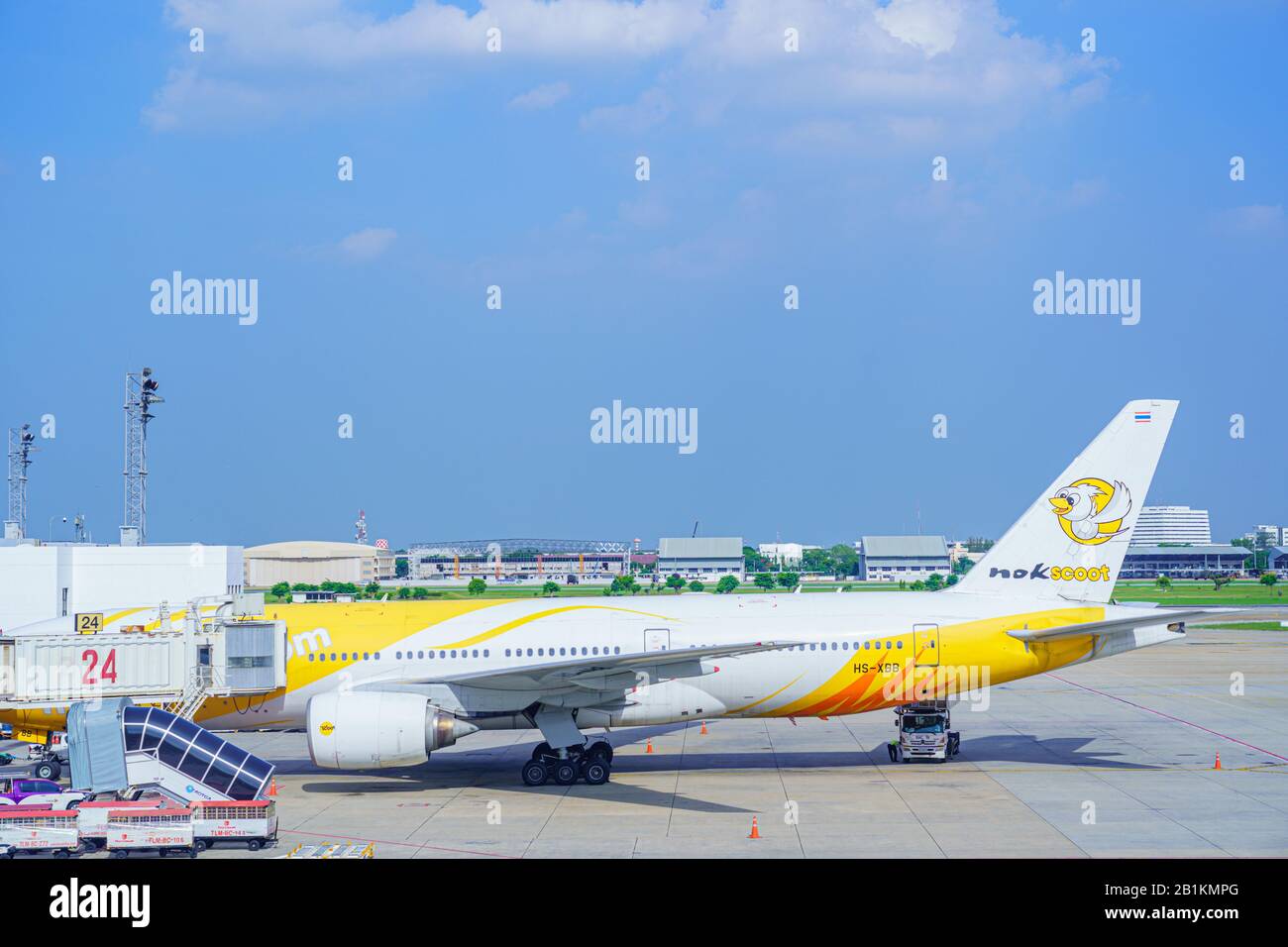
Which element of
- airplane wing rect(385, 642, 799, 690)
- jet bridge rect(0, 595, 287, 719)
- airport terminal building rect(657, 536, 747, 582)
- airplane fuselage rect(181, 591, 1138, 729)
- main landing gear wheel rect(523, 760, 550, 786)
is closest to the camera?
airplane wing rect(385, 642, 799, 690)

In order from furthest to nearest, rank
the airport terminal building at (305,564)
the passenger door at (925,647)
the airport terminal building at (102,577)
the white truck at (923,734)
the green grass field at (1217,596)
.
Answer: the airport terminal building at (305,564), the green grass field at (1217,596), the airport terminal building at (102,577), the white truck at (923,734), the passenger door at (925,647)

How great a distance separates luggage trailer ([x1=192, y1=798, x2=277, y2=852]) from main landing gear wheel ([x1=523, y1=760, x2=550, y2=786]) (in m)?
7.15

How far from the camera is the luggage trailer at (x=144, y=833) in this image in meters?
18.1

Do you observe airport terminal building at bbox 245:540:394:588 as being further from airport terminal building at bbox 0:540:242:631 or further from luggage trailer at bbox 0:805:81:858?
luggage trailer at bbox 0:805:81:858

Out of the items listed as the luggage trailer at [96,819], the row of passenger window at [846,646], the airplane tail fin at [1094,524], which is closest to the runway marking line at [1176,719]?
the airplane tail fin at [1094,524]

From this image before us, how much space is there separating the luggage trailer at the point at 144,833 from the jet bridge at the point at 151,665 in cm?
606

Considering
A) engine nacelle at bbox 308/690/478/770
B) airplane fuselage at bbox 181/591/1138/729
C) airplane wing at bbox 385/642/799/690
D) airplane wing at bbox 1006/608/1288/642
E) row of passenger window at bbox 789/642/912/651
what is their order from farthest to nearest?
row of passenger window at bbox 789/642/912/651 < airplane fuselage at bbox 181/591/1138/729 < airplane wing at bbox 1006/608/1288/642 < airplane wing at bbox 385/642/799/690 < engine nacelle at bbox 308/690/478/770

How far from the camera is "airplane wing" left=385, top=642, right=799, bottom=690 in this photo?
23.3 metres

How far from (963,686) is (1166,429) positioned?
8146 millimetres

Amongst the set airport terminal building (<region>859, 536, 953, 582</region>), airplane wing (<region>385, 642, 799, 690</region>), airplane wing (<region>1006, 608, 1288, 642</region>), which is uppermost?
airplane wing (<region>1006, 608, 1288, 642</region>)

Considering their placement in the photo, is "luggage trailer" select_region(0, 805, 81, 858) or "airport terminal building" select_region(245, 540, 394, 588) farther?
"airport terminal building" select_region(245, 540, 394, 588)

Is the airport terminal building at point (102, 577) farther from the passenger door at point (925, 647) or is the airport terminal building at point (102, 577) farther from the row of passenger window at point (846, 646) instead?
the passenger door at point (925, 647)

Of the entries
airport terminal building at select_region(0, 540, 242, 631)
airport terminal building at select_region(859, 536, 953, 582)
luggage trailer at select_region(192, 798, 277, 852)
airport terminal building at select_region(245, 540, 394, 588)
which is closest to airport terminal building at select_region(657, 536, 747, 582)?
airport terminal building at select_region(859, 536, 953, 582)
